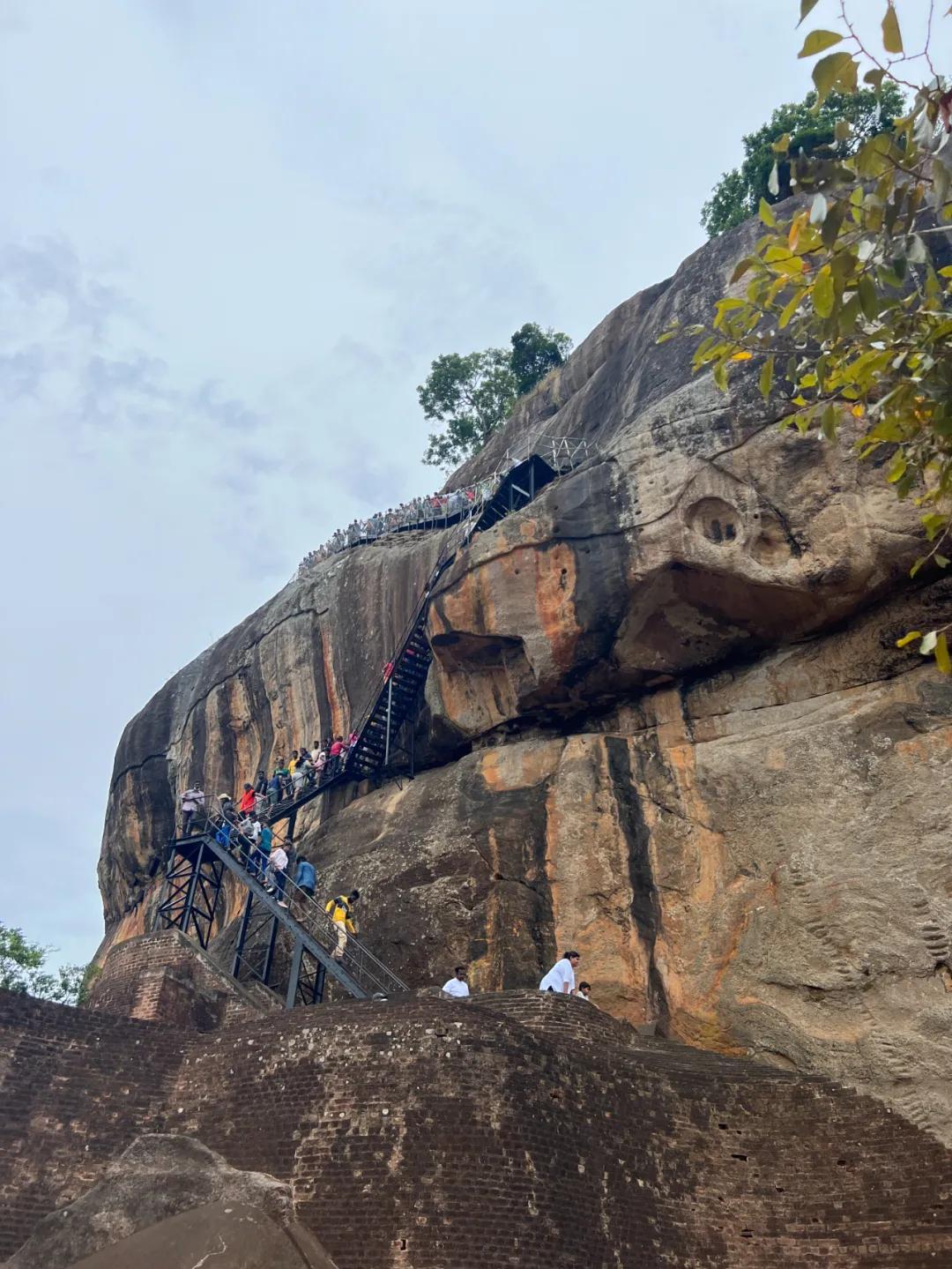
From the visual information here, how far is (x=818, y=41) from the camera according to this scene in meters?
6.78

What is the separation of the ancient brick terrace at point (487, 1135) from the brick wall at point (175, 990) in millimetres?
1279

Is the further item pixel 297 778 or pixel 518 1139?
pixel 297 778

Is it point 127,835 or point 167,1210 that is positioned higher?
point 127,835

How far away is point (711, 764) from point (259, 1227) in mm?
10053

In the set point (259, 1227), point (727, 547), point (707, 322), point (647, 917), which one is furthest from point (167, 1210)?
point (707, 322)

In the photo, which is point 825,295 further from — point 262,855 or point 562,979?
point 262,855

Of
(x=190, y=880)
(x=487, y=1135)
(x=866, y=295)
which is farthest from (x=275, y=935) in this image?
(x=866, y=295)

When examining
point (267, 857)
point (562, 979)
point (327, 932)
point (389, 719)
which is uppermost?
point (389, 719)

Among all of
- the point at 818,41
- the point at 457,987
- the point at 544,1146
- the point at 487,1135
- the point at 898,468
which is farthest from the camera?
the point at 457,987

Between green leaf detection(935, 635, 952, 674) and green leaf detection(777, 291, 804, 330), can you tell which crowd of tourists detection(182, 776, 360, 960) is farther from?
green leaf detection(777, 291, 804, 330)

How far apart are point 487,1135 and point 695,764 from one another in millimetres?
7561

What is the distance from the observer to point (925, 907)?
15094mm

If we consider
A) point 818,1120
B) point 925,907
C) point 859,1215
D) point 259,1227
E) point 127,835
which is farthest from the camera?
point 127,835

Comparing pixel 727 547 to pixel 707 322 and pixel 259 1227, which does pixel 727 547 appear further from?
pixel 259 1227
